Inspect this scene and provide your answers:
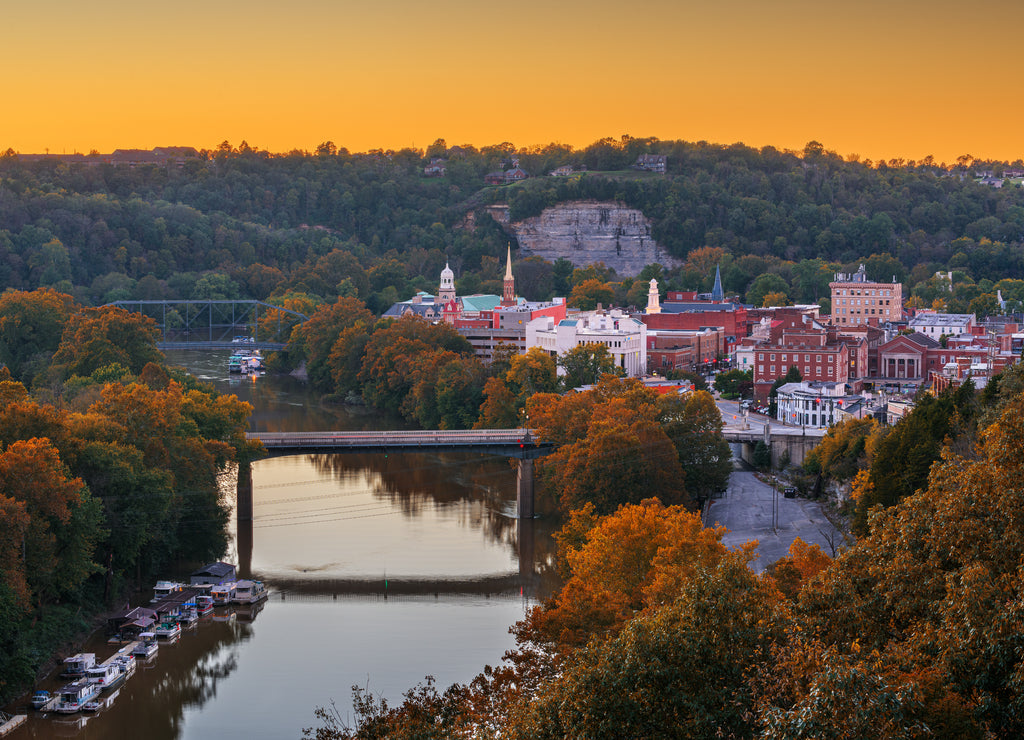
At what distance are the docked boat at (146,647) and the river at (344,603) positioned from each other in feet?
0.69

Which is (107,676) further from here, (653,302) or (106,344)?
(653,302)

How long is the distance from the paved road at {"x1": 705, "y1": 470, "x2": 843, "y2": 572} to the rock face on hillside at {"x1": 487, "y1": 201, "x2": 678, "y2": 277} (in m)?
85.9

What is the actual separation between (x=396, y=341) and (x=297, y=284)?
1626 inches

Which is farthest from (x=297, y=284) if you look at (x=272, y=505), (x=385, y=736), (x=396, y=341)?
(x=385, y=736)

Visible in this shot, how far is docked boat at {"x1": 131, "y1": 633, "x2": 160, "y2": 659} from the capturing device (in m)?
25.4

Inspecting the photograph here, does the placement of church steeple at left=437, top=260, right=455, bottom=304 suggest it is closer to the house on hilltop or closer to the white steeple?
the white steeple

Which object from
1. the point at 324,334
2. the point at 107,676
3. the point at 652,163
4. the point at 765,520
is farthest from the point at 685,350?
the point at 652,163

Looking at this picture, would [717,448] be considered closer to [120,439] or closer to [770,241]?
[120,439]

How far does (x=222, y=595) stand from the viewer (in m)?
29.1

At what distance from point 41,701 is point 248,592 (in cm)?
676

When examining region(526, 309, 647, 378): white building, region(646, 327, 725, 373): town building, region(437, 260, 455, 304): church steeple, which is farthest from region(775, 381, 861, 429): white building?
region(437, 260, 455, 304): church steeple

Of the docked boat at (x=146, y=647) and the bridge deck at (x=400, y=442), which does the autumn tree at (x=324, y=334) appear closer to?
the bridge deck at (x=400, y=442)

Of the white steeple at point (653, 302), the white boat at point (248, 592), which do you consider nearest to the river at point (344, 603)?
the white boat at point (248, 592)

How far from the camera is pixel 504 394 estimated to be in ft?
156
